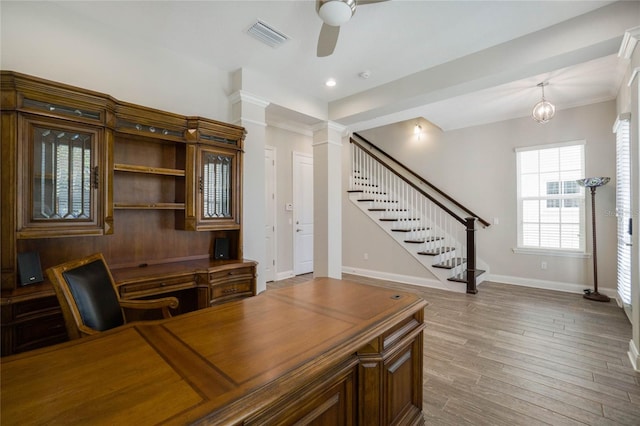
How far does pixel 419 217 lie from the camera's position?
5746 mm

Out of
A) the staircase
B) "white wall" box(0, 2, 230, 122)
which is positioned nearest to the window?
the staircase

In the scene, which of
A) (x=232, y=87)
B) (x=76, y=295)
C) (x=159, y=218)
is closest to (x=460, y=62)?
(x=232, y=87)

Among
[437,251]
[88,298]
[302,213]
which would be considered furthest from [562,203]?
[88,298]

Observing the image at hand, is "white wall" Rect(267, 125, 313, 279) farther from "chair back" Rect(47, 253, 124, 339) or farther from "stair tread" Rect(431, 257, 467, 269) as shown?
"chair back" Rect(47, 253, 124, 339)

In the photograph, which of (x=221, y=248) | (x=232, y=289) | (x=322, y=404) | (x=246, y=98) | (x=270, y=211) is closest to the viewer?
(x=322, y=404)

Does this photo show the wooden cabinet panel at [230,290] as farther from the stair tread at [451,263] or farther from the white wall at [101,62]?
the stair tread at [451,263]

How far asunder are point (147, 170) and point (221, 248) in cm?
102

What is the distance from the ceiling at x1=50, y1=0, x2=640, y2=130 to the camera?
7.65ft

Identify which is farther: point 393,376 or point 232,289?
point 232,289

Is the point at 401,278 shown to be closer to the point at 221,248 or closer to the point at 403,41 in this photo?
the point at 221,248

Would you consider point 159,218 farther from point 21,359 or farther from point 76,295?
point 21,359

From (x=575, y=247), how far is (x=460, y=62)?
361 centimetres

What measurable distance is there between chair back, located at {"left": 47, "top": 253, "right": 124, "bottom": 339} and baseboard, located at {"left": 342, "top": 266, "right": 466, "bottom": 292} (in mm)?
4532

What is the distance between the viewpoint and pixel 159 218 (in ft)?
9.25
